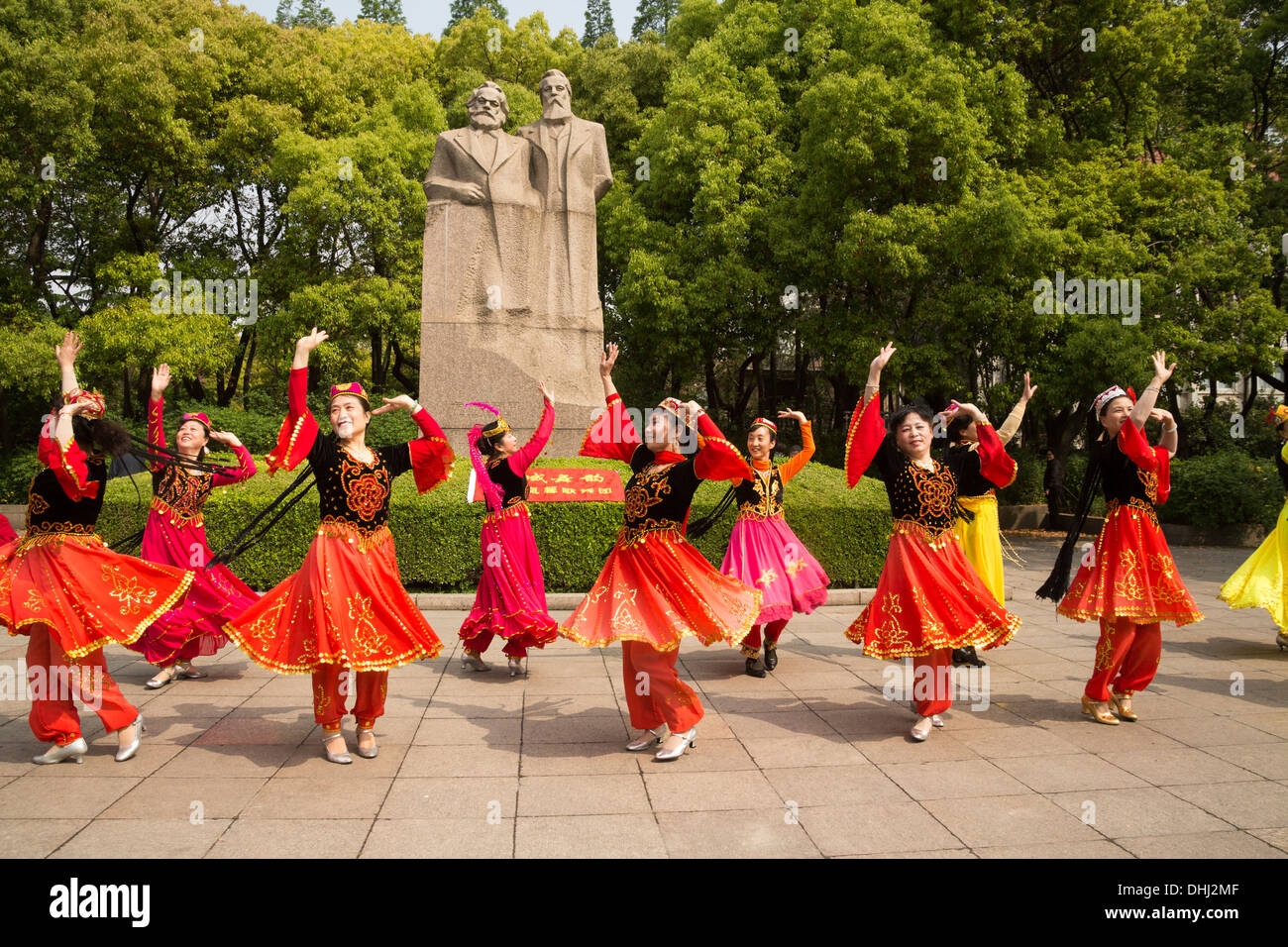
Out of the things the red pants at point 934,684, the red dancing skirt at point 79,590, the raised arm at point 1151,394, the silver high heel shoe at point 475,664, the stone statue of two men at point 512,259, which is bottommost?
the silver high heel shoe at point 475,664

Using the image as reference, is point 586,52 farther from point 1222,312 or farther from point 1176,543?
point 1176,543

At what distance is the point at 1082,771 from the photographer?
4.93m

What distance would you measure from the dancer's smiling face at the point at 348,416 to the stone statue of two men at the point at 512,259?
270 inches

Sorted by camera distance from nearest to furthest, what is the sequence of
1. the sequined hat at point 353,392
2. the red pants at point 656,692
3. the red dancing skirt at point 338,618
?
→ the red dancing skirt at point 338,618, the red pants at point 656,692, the sequined hat at point 353,392

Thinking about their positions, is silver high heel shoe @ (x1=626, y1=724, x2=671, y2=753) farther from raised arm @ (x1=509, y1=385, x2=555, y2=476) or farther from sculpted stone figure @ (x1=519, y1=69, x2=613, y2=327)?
sculpted stone figure @ (x1=519, y1=69, x2=613, y2=327)

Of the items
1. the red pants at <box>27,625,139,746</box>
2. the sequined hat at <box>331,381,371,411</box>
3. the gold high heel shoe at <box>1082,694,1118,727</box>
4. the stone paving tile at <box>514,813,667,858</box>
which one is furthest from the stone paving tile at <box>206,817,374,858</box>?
the gold high heel shoe at <box>1082,694,1118,727</box>

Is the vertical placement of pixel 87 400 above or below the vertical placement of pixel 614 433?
above

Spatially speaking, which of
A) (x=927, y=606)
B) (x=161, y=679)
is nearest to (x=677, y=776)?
(x=927, y=606)

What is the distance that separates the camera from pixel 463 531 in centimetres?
1005

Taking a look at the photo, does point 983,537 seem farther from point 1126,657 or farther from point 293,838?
point 293,838

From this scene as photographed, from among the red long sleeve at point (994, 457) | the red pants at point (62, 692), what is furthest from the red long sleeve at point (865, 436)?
the red pants at point (62, 692)

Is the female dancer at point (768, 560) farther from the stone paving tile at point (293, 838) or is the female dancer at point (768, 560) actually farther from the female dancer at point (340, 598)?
the stone paving tile at point (293, 838)

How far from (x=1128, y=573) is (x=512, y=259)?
350 inches

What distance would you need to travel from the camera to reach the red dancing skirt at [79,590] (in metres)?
4.98
